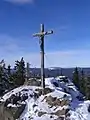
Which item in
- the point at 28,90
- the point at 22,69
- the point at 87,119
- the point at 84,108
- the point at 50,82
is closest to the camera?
the point at 87,119

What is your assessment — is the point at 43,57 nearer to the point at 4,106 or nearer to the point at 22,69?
the point at 4,106

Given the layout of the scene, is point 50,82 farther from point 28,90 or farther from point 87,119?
point 87,119

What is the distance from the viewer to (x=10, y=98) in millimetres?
20500

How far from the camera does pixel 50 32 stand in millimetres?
21062

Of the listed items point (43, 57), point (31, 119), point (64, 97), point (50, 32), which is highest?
point (50, 32)

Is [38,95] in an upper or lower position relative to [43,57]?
lower

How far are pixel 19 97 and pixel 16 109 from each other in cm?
135

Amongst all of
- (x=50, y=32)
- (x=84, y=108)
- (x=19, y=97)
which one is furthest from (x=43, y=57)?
(x=84, y=108)

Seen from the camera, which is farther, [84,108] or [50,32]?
[50,32]

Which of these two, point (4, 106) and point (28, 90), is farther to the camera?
point (28, 90)

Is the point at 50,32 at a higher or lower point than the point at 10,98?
higher

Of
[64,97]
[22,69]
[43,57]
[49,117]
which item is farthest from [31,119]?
[22,69]

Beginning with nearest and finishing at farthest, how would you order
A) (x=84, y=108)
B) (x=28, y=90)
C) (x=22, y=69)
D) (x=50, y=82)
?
(x=84, y=108)
(x=28, y=90)
(x=50, y=82)
(x=22, y=69)

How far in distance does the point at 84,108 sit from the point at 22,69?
27.0m
